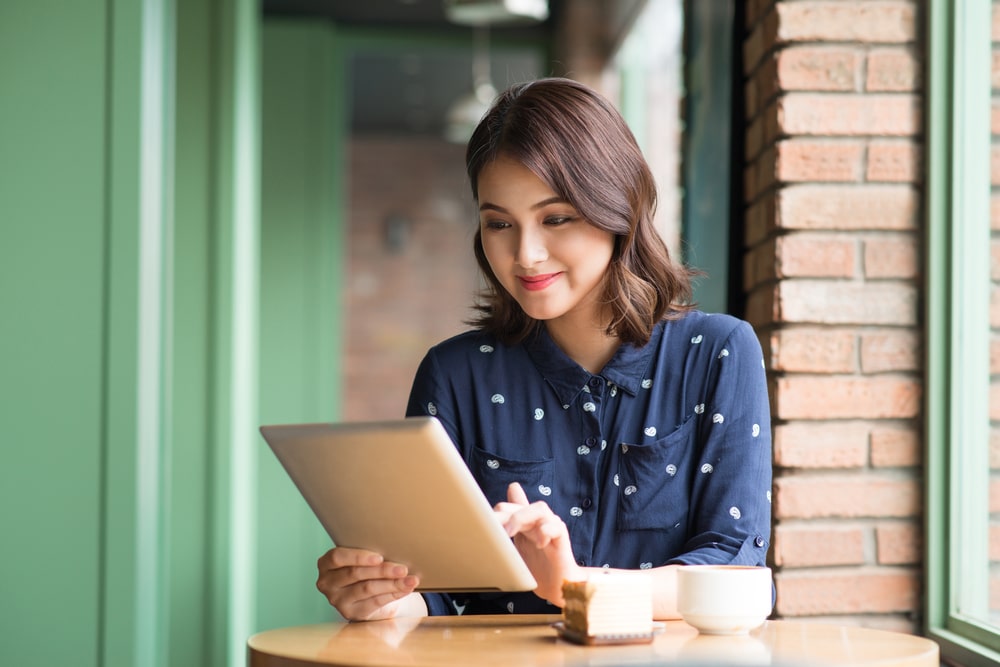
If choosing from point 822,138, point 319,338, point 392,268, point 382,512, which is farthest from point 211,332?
point 392,268

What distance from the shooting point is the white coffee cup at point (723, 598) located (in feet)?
4.05

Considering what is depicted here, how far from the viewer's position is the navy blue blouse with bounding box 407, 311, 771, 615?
5.30 ft

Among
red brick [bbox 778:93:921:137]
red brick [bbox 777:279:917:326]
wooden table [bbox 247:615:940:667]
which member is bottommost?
wooden table [bbox 247:615:940:667]

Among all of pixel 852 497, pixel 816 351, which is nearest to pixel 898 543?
pixel 852 497

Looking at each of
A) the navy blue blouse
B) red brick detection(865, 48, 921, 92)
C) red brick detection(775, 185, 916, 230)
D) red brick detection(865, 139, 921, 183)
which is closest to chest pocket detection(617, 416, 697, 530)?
the navy blue blouse

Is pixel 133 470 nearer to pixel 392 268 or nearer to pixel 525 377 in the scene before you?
pixel 525 377

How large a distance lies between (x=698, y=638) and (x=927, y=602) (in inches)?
41.2

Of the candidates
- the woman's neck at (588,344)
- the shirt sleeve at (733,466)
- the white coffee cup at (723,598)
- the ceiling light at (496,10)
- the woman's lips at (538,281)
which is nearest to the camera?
the white coffee cup at (723,598)

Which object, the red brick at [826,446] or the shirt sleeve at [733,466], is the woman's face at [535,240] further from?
the red brick at [826,446]

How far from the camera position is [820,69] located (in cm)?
218

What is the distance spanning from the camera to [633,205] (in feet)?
5.67

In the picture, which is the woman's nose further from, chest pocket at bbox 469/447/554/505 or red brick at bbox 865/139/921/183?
red brick at bbox 865/139/921/183

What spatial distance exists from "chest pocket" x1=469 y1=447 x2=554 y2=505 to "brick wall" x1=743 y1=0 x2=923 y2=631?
0.65m

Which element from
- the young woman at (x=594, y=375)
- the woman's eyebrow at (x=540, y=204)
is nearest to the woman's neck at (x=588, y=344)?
the young woman at (x=594, y=375)
